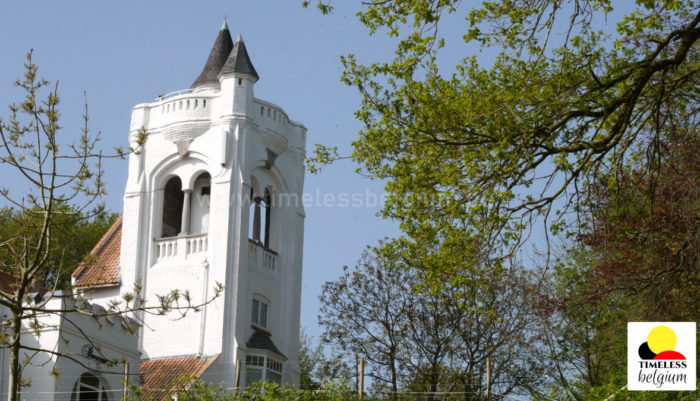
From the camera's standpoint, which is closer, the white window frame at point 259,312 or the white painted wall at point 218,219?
the white painted wall at point 218,219

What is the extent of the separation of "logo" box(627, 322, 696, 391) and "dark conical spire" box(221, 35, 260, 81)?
76.8 feet

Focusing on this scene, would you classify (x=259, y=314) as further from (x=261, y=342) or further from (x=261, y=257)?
(x=261, y=257)

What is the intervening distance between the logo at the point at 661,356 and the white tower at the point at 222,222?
19.8 m

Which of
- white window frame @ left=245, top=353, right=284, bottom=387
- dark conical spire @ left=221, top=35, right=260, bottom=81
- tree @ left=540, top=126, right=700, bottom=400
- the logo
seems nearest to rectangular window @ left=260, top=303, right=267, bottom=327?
white window frame @ left=245, top=353, right=284, bottom=387

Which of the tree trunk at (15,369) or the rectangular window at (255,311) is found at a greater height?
the rectangular window at (255,311)

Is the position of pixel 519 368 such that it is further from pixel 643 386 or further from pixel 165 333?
pixel 643 386

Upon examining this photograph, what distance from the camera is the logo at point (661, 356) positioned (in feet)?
55.3

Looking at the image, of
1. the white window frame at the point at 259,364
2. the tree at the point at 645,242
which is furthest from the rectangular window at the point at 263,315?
the tree at the point at 645,242

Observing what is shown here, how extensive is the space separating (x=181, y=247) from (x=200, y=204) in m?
2.06

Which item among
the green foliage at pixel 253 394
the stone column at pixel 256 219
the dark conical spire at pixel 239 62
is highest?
the dark conical spire at pixel 239 62

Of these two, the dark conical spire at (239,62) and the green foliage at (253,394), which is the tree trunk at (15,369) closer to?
the green foliage at (253,394)

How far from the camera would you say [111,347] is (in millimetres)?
29984

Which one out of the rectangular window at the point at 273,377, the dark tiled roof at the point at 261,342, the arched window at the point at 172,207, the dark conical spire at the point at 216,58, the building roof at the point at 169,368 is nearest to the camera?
the building roof at the point at 169,368

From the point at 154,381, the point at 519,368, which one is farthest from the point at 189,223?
the point at 519,368
